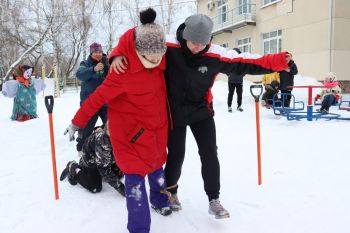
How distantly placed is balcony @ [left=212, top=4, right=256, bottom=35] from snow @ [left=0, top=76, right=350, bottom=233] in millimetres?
13841

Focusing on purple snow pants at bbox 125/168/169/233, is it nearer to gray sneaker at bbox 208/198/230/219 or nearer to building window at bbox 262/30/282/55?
gray sneaker at bbox 208/198/230/219

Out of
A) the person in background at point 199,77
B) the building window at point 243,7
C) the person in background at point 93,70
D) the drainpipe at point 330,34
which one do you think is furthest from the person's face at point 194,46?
the building window at point 243,7

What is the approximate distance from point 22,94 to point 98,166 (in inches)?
270

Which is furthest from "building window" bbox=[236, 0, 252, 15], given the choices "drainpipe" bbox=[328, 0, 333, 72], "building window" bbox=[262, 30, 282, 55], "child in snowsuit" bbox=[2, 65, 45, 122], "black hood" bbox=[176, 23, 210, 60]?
"black hood" bbox=[176, 23, 210, 60]

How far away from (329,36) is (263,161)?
11.0 metres

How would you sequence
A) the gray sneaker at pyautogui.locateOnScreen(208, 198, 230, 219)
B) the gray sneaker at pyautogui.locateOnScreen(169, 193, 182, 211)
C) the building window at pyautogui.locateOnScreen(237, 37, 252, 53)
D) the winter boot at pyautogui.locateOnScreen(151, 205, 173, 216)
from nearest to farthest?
1. the gray sneaker at pyautogui.locateOnScreen(208, 198, 230, 219)
2. the winter boot at pyautogui.locateOnScreen(151, 205, 173, 216)
3. the gray sneaker at pyautogui.locateOnScreen(169, 193, 182, 211)
4. the building window at pyautogui.locateOnScreen(237, 37, 252, 53)

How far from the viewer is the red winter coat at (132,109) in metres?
2.34

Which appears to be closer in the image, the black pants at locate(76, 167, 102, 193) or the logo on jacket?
the logo on jacket

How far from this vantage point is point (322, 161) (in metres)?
4.20

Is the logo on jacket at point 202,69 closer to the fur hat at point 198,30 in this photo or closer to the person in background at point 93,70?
the fur hat at point 198,30

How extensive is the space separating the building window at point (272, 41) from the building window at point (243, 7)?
184 centimetres

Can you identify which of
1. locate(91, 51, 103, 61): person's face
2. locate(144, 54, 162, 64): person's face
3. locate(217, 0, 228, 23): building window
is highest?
locate(217, 0, 228, 23): building window

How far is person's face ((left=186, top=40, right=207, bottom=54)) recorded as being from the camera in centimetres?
246

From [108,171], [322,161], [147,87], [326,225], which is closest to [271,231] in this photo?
[326,225]
